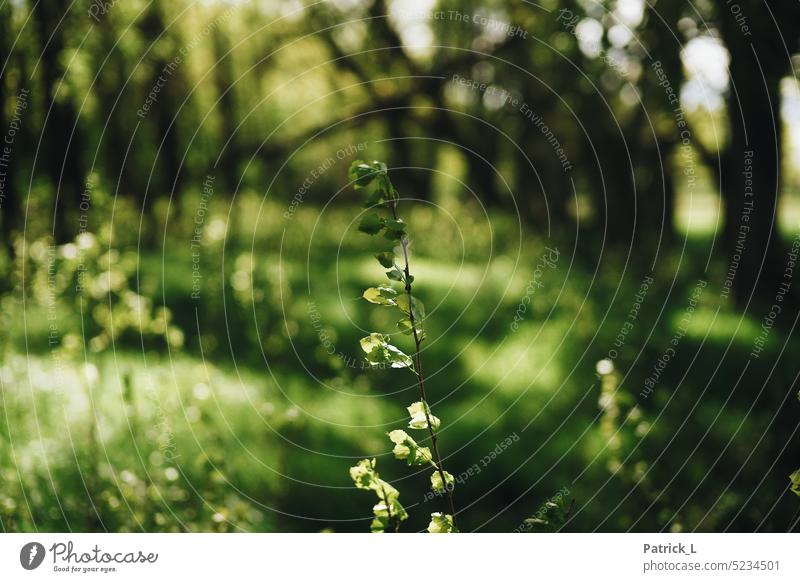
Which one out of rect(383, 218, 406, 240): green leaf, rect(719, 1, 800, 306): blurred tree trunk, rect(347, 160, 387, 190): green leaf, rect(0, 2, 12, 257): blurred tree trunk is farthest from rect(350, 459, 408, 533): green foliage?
rect(719, 1, 800, 306): blurred tree trunk

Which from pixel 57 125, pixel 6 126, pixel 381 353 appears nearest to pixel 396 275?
pixel 381 353

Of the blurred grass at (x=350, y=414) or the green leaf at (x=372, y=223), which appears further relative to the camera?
the blurred grass at (x=350, y=414)

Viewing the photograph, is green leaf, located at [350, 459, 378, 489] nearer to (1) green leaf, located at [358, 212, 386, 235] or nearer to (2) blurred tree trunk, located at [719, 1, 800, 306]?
(1) green leaf, located at [358, 212, 386, 235]

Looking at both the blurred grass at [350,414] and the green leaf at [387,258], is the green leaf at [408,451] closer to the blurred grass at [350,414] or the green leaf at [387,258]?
the green leaf at [387,258]

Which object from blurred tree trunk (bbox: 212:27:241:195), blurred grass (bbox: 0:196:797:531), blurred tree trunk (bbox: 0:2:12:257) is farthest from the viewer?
blurred tree trunk (bbox: 212:27:241:195)

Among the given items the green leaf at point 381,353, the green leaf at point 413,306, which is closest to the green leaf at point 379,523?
the green leaf at point 381,353

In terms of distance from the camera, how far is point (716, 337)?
13.8ft

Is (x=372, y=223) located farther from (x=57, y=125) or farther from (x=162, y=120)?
(x=162, y=120)

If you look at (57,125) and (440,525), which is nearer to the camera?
(440,525)

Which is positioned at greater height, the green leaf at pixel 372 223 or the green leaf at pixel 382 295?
the green leaf at pixel 372 223

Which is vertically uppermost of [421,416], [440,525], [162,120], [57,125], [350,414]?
[162,120]

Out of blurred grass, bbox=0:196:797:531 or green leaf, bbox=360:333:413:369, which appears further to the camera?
blurred grass, bbox=0:196:797:531

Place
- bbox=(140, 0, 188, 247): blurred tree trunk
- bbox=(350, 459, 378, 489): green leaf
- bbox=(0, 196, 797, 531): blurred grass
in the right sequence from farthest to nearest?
bbox=(140, 0, 188, 247): blurred tree trunk
bbox=(0, 196, 797, 531): blurred grass
bbox=(350, 459, 378, 489): green leaf

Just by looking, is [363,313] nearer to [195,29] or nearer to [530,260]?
[530,260]
